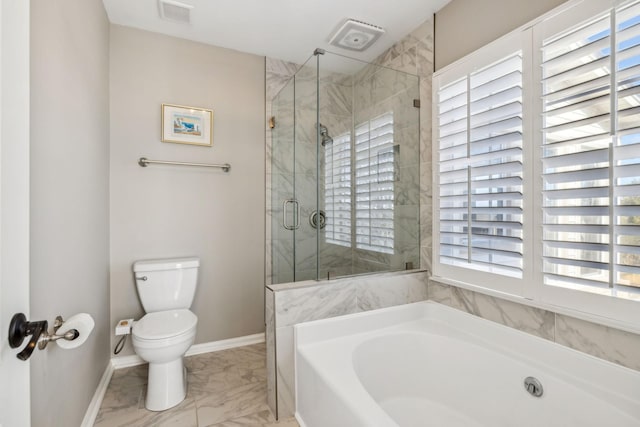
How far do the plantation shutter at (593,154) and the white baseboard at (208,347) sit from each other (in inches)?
88.7

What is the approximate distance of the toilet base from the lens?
6.16 feet

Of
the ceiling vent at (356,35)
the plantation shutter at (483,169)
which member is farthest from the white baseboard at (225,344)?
the ceiling vent at (356,35)

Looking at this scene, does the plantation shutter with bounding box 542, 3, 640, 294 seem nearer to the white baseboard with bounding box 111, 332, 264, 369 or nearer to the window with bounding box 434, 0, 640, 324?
the window with bounding box 434, 0, 640, 324

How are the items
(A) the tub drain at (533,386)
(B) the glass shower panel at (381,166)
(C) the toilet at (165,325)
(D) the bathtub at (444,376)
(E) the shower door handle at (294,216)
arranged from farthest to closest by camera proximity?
(E) the shower door handle at (294,216), (B) the glass shower panel at (381,166), (C) the toilet at (165,325), (A) the tub drain at (533,386), (D) the bathtub at (444,376)

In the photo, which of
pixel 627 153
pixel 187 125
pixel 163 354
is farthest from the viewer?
pixel 187 125

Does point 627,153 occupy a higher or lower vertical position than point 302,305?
higher

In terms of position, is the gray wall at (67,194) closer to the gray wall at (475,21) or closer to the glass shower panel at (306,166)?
the glass shower panel at (306,166)

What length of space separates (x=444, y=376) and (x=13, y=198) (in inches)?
76.1

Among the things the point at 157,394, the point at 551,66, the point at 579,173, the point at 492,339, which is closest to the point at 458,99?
the point at 551,66

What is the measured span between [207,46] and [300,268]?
2.00 metres

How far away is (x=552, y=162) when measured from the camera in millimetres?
1438

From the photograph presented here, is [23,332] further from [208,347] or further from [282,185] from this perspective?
[208,347]

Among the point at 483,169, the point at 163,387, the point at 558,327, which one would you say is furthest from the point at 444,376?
the point at 163,387

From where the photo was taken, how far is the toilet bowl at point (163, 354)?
1.82m
